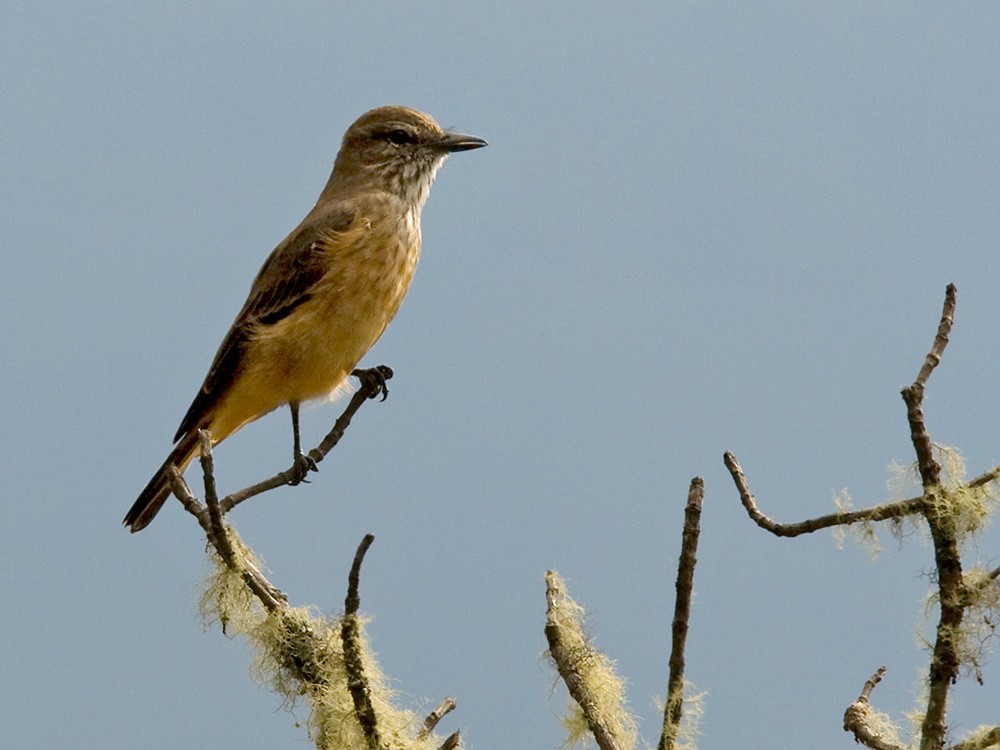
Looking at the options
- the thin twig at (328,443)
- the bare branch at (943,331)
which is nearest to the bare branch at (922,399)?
the bare branch at (943,331)

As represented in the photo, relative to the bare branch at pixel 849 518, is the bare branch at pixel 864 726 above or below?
below

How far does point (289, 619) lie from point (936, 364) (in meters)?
1.34

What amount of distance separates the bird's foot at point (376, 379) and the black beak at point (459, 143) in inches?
42.2

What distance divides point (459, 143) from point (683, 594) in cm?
325

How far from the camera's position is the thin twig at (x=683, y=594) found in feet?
6.63

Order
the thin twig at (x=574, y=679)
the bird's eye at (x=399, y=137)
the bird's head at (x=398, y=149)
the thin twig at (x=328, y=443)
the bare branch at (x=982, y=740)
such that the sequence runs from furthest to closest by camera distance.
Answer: the bird's eye at (x=399, y=137), the bird's head at (x=398, y=149), the thin twig at (x=328, y=443), the thin twig at (x=574, y=679), the bare branch at (x=982, y=740)

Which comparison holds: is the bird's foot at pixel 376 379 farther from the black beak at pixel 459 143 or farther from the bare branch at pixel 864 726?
the bare branch at pixel 864 726

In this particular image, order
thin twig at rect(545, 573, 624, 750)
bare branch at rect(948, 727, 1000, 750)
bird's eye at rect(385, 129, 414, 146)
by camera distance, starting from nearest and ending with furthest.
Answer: bare branch at rect(948, 727, 1000, 750)
thin twig at rect(545, 573, 624, 750)
bird's eye at rect(385, 129, 414, 146)

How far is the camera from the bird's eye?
502cm

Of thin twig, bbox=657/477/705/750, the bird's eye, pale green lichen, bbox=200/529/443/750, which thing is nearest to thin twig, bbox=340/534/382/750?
pale green lichen, bbox=200/529/443/750

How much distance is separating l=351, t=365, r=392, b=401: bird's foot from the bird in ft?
0.19

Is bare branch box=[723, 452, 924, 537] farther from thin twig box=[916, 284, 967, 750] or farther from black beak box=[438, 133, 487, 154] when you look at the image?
black beak box=[438, 133, 487, 154]

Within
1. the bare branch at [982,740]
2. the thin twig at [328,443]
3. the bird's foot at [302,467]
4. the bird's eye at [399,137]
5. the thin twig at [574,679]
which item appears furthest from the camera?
the bird's eye at [399,137]

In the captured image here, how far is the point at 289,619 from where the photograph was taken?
252cm
